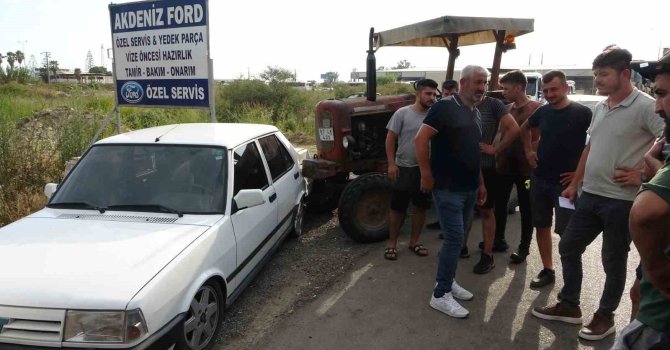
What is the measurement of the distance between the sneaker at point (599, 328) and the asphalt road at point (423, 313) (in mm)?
46

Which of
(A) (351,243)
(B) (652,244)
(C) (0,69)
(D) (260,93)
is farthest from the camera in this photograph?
(D) (260,93)

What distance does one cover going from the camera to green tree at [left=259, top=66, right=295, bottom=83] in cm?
2159

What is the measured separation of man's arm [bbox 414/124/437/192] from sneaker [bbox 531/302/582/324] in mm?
1205

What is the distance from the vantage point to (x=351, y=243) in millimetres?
5074

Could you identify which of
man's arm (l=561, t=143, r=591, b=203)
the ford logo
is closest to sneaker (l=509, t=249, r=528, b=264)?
man's arm (l=561, t=143, r=591, b=203)

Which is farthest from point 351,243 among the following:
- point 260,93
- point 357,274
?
point 260,93

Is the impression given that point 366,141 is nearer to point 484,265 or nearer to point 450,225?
point 484,265

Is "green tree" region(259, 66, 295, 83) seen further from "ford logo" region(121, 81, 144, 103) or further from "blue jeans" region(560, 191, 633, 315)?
"blue jeans" region(560, 191, 633, 315)

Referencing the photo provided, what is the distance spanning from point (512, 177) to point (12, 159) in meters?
6.51

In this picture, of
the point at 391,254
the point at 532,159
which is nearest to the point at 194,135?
the point at 391,254

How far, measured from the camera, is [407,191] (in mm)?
4535

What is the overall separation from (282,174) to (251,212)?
3.53ft

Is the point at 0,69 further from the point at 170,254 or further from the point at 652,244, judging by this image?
the point at 652,244

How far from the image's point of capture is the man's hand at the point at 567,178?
3.54m
